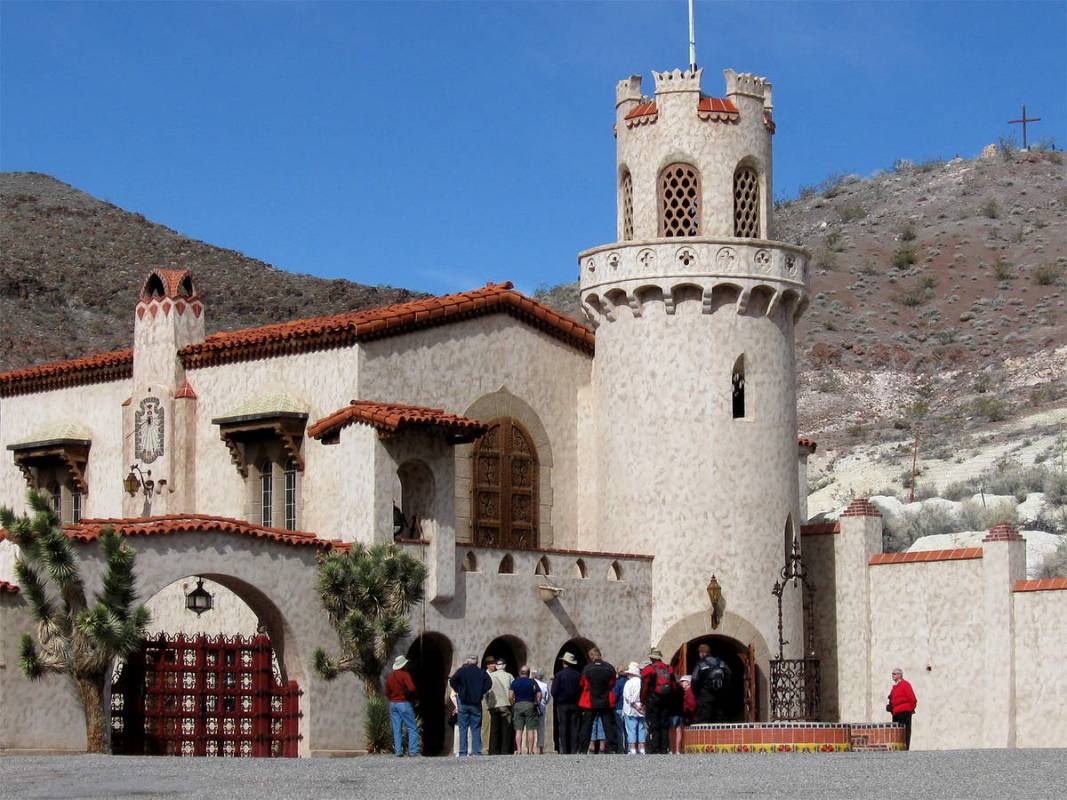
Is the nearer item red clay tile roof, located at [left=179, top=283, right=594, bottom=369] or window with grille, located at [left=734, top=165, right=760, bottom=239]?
red clay tile roof, located at [left=179, top=283, right=594, bottom=369]

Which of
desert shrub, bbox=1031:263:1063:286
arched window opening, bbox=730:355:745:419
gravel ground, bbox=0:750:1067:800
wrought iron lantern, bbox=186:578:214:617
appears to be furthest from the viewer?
desert shrub, bbox=1031:263:1063:286

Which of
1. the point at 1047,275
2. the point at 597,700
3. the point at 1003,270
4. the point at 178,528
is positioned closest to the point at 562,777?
the point at 597,700

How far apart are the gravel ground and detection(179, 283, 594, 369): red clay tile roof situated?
28.0 ft

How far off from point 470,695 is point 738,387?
8718 mm

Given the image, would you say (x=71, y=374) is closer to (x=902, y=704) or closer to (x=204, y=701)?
(x=204, y=701)

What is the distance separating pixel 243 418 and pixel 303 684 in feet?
16.4

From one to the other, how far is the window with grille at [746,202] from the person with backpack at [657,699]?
950 cm

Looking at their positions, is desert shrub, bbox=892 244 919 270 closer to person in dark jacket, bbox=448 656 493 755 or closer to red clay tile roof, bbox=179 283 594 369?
red clay tile roof, bbox=179 283 594 369

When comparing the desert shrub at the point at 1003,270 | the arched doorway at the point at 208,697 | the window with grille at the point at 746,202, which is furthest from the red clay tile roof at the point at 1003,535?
the desert shrub at the point at 1003,270

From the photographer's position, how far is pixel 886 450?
2381 inches

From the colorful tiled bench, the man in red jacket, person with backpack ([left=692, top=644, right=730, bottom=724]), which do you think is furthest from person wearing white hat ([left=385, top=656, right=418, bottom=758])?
the man in red jacket

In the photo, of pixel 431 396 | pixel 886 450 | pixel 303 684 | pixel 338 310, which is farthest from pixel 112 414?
pixel 338 310

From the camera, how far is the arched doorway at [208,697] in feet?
86.3

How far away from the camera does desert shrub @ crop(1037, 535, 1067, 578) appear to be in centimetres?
3875
